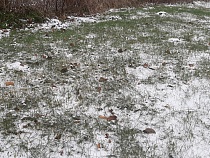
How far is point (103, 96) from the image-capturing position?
13.2 ft

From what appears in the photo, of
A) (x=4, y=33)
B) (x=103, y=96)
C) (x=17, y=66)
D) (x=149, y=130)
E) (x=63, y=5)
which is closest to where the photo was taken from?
(x=149, y=130)

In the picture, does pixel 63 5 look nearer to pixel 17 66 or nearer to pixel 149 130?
pixel 17 66

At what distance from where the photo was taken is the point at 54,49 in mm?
6047

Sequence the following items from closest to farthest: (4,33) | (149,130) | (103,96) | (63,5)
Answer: (149,130)
(103,96)
(4,33)
(63,5)

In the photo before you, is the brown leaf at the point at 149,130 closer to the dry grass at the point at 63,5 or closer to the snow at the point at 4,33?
the snow at the point at 4,33

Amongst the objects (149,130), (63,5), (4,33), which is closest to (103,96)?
(149,130)

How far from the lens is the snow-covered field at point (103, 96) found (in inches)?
116

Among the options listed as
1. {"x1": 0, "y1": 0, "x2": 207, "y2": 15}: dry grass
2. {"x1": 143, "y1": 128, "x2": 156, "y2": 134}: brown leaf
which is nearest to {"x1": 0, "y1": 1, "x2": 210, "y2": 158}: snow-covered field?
{"x1": 143, "y1": 128, "x2": 156, "y2": 134}: brown leaf

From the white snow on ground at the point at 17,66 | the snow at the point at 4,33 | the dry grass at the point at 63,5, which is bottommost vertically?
the white snow on ground at the point at 17,66

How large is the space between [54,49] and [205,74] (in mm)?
3250

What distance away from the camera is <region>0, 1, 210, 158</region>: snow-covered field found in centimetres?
296

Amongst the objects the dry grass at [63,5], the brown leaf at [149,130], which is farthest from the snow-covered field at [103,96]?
the dry grass at [63,5]

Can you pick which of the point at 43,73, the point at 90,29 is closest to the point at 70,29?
the point at 90,29

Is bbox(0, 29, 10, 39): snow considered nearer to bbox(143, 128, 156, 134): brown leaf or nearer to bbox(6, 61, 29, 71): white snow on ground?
bbox(6, 61, 29, 71): white snow on ground
